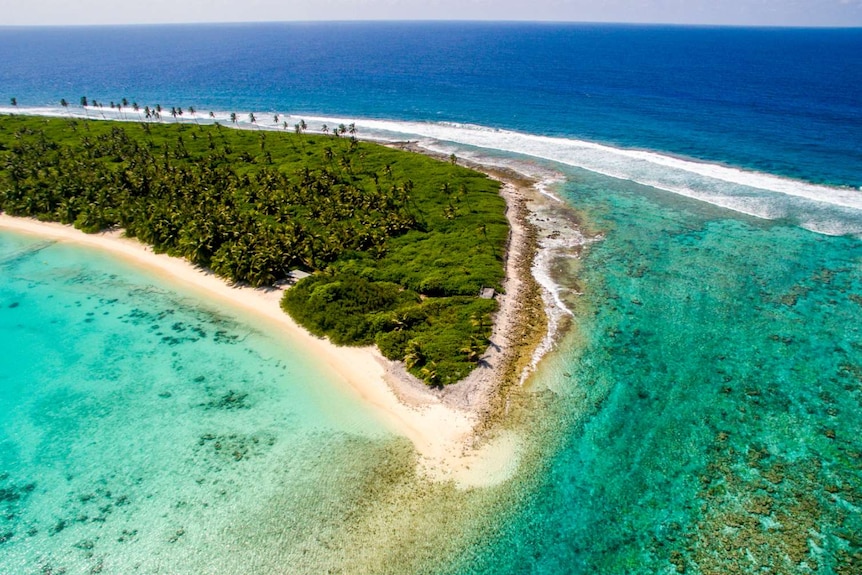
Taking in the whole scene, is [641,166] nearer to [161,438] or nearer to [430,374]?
[430,374]

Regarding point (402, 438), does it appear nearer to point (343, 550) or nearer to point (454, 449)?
point (454, 449)

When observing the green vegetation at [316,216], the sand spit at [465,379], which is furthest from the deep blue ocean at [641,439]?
the green vegetation at [316,216]

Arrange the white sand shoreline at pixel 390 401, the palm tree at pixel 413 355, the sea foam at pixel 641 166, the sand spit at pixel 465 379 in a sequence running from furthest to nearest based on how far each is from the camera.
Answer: the sea foam at pixel 641 166 → the palm tree at pixel 413 355 → the sand spit at pixel 465 379 → the white sand shoreline at pixel 390 401

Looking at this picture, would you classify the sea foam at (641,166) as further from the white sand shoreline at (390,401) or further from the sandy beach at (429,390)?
the white sand shoreline at (390,401)

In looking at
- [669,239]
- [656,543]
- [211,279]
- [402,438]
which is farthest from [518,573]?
[669,239]

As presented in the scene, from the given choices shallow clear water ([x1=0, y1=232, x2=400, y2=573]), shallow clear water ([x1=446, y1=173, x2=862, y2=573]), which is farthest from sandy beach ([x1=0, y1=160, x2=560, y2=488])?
shallow clear water ([x1=446, y1=173, x2=862, y2=573])

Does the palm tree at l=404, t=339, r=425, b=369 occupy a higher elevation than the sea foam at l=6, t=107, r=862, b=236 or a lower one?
lower

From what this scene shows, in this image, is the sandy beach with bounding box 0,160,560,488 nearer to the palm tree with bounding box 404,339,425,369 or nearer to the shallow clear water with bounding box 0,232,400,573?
the palm tree with bounding box 404,339,425,369
